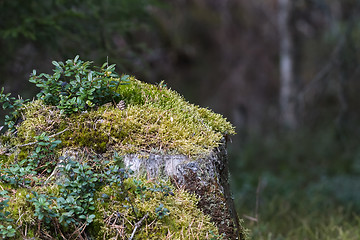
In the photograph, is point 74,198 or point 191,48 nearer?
Answer: point 74,198

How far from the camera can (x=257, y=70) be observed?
14133 mm

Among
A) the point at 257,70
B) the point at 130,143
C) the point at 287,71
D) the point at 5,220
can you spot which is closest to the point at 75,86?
the point at 130,143

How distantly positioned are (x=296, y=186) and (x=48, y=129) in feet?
20.5

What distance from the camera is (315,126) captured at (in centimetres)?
1190

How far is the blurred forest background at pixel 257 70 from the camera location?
493 centimetres

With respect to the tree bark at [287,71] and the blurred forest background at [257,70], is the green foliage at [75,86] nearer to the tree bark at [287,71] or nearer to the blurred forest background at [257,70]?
the blurred forest background at [257,70]

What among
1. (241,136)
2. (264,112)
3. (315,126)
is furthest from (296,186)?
(264,112)

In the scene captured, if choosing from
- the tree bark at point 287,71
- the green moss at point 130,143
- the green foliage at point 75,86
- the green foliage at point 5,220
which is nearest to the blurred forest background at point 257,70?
the tree bark at point 287,71

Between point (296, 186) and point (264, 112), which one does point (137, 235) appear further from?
point (264, 112)

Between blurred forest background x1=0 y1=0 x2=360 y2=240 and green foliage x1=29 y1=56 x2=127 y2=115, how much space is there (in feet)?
2.52

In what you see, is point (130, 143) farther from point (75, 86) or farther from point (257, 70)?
point (257, 70)

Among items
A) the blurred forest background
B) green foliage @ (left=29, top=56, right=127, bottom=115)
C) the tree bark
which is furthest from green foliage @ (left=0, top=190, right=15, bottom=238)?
the tree bark

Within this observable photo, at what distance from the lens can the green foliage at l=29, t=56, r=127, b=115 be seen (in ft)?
8.01

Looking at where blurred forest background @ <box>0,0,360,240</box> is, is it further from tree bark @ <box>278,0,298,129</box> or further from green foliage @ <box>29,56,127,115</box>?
green foliage @ <box>29,56,127,115</box>
